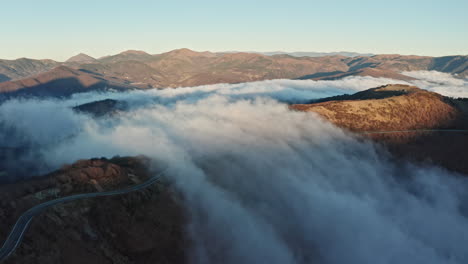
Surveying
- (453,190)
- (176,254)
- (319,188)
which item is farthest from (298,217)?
(453,190)

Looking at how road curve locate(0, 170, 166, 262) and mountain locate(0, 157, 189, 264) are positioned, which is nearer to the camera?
road curve locate(0, 170, 166, 262)

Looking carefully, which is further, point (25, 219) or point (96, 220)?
point (96, 220)

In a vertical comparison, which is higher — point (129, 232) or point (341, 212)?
point (129, 232)

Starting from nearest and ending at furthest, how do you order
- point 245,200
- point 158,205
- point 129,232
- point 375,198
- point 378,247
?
Result: 1. point 129,232
2. point 158,205
3. point 378,247
4. point 245,200
5. point 375,198

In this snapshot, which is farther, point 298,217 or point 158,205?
point 298,217

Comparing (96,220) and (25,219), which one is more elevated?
(25,219)

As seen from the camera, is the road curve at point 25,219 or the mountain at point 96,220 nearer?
the road curve at point 25,219

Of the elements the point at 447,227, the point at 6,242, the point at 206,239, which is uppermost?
the point at 6,242

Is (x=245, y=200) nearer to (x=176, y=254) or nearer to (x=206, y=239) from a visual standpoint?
(x=206, y=239)
